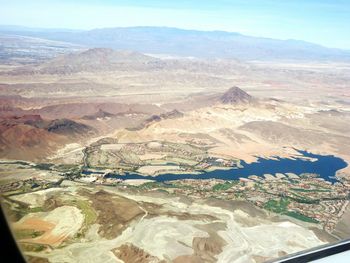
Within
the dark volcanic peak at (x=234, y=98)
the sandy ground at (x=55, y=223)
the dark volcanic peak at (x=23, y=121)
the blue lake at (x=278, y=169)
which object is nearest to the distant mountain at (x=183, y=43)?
the dark volcanic peak at (x=234, y=98)

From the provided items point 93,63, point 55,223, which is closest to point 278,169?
point 55,223

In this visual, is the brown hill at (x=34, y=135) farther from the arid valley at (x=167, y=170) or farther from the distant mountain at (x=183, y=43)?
the distant mountain at (x=183, y=43)

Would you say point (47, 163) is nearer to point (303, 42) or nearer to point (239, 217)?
point (239, 217)

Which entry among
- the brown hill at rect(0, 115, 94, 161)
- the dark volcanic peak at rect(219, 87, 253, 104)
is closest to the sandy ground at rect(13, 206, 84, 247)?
the brown hill at rect(0, 115, 94, 161)

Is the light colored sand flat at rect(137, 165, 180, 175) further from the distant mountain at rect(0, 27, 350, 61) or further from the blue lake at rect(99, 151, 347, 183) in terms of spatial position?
the distant mountain at rect(0, 27, 350, 61)

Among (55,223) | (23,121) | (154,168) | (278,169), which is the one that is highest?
(55,223)

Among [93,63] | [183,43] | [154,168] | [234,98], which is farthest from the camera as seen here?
[183,43]

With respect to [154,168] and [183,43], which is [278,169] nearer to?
[154,168]

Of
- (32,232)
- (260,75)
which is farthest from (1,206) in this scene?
(260,75)
